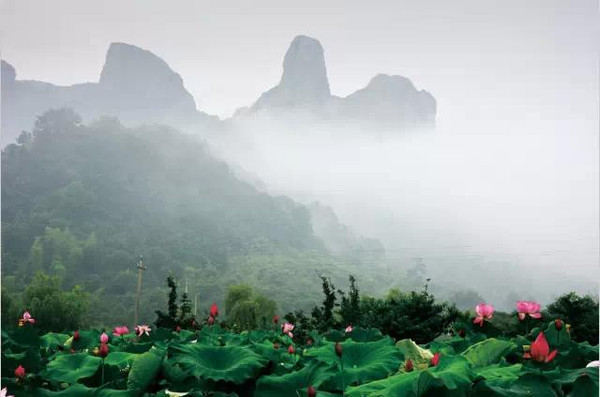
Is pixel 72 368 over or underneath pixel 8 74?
underneath

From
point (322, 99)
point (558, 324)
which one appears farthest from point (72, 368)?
point (322, 99)

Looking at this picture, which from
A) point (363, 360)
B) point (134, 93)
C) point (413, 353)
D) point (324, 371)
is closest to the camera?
point (324, 371)

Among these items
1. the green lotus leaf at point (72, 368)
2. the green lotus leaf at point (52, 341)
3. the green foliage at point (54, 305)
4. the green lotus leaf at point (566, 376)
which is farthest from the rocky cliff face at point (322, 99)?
the green lotus leaf at point (566, 376)

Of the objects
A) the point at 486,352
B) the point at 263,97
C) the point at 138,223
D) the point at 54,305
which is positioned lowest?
the point at 54,305

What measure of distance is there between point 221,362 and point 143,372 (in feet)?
0.69

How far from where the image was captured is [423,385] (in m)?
1.04

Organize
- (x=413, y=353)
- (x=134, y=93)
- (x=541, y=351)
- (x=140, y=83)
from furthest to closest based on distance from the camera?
(x=134, y=93)
(x=140, y=83)
(x=413, y=353)
(x=541, y=351)

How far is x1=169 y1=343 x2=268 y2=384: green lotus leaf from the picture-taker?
1433 mm

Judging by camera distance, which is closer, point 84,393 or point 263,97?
point 84,393

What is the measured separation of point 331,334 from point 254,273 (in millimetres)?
53290

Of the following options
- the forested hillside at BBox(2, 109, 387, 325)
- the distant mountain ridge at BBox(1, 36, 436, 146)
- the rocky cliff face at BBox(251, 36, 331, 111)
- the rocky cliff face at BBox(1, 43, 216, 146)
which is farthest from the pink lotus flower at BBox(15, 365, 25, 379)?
the rocky cliff face at BBox(1, 43, 216, 146)

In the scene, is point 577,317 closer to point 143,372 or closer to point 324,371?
point 324,371

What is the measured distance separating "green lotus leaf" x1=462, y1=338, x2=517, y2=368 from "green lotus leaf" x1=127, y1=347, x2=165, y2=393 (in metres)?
0.82

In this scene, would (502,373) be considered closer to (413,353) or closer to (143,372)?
(413,353)
